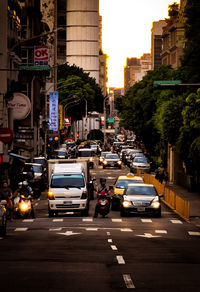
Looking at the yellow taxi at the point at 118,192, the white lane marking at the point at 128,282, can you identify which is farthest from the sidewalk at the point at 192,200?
the white lane marking at the point at 128,282

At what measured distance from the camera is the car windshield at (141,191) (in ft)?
117

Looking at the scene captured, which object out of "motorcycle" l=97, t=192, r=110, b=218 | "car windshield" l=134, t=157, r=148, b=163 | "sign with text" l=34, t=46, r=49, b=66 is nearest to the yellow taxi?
"motorcycle" l=97, t=192, r=110, b=218

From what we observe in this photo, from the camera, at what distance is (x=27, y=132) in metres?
60.7

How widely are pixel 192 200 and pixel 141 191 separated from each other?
39.7 ft

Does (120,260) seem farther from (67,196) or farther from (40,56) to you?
(40,56)

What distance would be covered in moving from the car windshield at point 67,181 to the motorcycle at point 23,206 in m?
1.44

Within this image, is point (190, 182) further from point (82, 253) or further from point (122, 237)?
point (82, 253)

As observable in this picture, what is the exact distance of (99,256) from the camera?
18.8m

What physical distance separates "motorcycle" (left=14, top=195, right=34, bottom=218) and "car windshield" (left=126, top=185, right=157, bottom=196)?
165 inches

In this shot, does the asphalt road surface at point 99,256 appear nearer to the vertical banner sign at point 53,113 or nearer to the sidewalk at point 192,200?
the sidewalk at point 192,200

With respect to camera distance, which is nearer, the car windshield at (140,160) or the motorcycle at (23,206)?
the motorcycle at (23,206)

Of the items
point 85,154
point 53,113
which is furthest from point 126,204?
point 53,113

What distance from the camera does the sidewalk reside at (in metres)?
36.3

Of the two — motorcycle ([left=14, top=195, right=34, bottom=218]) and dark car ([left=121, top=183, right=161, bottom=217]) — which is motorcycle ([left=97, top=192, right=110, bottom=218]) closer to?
dark car ([left=121, top=183, right=161, bottom=217])
